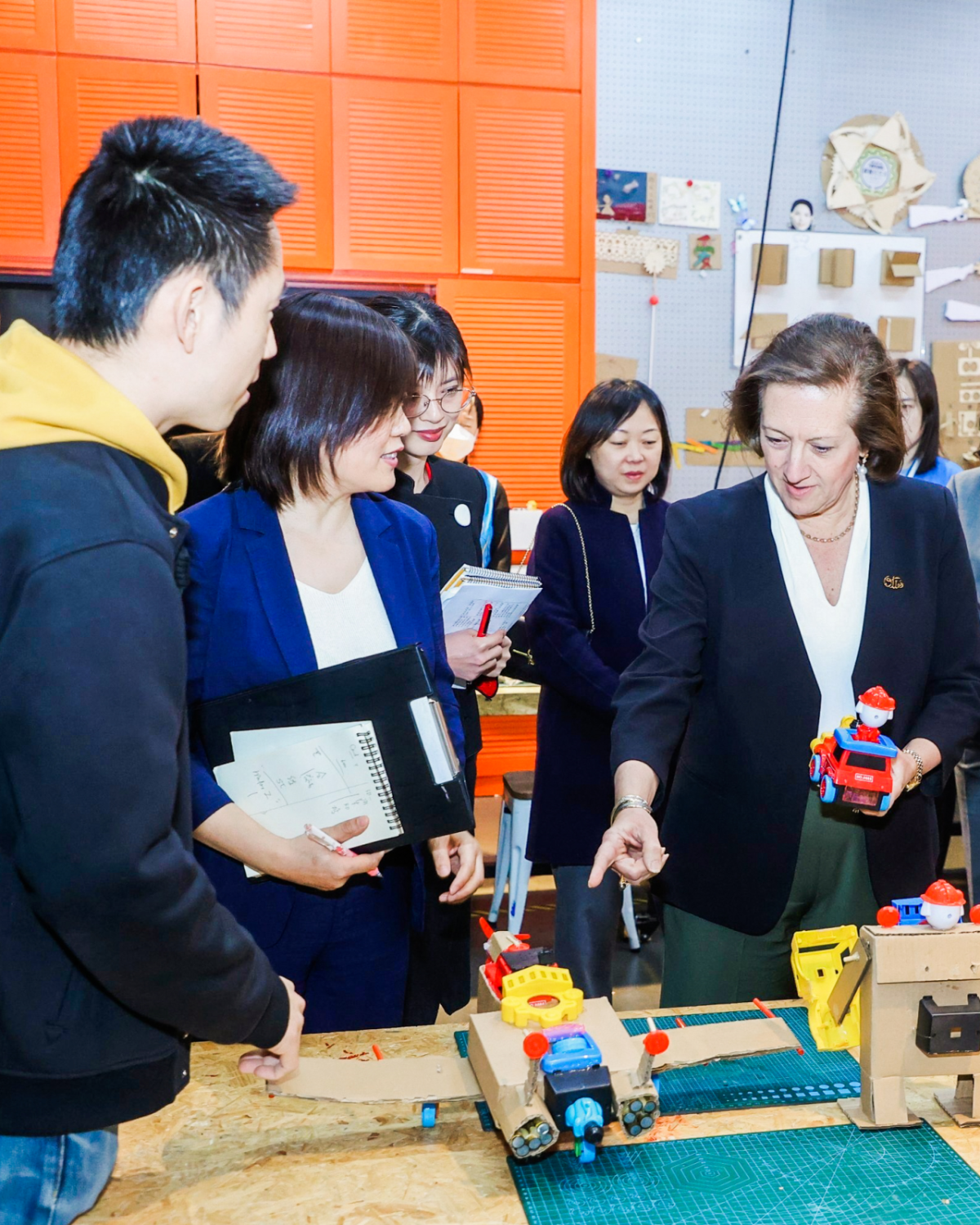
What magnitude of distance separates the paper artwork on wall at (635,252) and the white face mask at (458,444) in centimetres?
109

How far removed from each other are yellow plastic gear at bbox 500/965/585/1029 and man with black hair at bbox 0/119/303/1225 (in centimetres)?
32

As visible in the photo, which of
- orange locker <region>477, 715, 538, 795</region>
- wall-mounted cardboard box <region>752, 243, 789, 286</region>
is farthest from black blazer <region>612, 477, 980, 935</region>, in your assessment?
wall-mounted cardboard box <region>752, 243, 789, 286</region>

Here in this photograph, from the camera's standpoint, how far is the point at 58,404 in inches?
29.6

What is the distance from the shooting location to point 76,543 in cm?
70

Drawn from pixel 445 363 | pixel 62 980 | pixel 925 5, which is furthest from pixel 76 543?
pixel 925 5

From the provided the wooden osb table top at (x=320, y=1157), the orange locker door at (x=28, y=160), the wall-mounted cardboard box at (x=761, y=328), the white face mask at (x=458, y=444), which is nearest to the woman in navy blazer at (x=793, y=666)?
the wooden osb table top at (x=320, y=1157)

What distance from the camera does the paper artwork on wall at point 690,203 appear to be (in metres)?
4.29

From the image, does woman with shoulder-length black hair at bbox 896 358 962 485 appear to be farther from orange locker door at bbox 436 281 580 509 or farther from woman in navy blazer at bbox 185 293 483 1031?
woman in navy blazer at bbox 185 293 483 1031

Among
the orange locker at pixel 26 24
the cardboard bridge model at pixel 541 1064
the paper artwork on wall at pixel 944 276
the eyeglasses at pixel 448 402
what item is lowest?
the cardboard bridge model at pixel 541 1064

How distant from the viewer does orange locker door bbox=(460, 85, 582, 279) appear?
3.77 metres

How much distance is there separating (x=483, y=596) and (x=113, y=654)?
1.26 metres

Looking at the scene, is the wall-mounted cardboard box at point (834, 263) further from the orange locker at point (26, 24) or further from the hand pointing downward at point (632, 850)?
the hand pointing downward at point (632, 850)

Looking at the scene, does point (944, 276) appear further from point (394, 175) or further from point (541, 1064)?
point (541, 1064)

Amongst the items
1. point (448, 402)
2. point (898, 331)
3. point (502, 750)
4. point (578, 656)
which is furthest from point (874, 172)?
point (448, 402)
